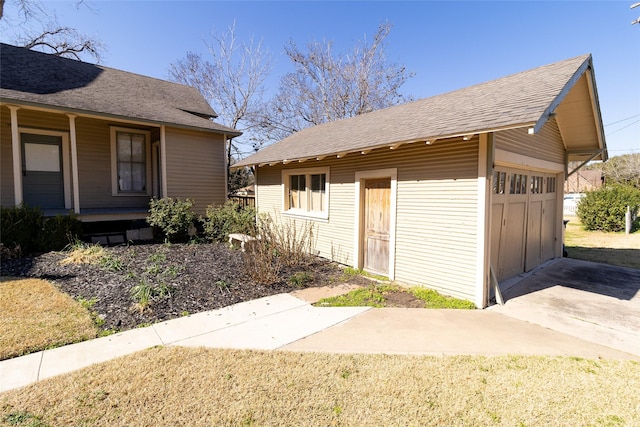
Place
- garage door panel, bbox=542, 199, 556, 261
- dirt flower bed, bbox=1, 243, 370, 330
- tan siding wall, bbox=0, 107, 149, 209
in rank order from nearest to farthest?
dirt flower bed, bbox=1, 243, 370, 330, garage door panel, bbox=542, 199, 556, 261, tan siding wall, bbox=0, 107, 149, 209

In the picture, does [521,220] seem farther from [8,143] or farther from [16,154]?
[8,143]

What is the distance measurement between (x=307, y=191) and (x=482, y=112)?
521 centimetres

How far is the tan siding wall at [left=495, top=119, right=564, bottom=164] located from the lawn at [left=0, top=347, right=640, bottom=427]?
3.62 m

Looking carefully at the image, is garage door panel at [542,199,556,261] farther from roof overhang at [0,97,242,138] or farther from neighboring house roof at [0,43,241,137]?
roof overhang at [0,97,242,138]

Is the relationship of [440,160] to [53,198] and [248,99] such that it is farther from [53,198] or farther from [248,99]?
[248,99]

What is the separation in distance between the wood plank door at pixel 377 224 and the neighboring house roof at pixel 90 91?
22.3 ft

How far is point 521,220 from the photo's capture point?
679 centimetres

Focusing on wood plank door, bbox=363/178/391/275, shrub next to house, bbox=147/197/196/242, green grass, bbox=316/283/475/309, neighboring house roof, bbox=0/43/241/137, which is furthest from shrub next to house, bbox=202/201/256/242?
green grass, bbox=316/283/475/309

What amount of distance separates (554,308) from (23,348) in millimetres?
7503

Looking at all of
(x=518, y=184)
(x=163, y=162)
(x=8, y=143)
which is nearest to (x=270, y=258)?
(x=518, y=184)

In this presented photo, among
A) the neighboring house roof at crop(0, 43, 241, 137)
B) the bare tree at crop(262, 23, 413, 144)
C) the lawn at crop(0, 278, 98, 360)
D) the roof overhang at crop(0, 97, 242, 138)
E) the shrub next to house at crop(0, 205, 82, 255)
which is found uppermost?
the bare tree at crop(262, 23, 413, 144)

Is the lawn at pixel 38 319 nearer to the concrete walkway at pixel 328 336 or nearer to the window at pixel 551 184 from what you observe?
the concrete walkway at pixel 328 336

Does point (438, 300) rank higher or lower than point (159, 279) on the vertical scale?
lower

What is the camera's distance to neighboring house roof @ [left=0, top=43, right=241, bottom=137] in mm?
8453
